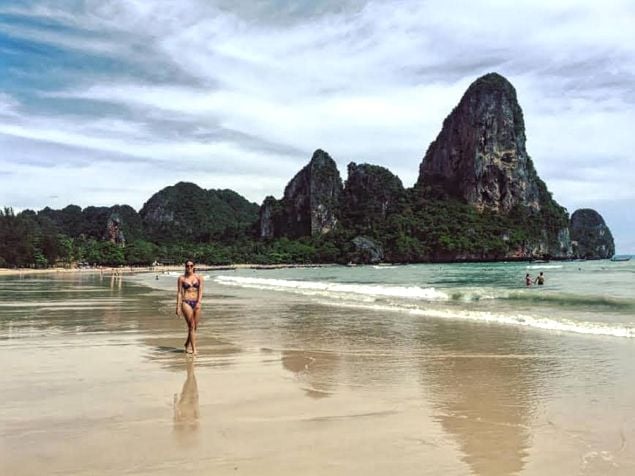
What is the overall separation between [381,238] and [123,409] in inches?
5810

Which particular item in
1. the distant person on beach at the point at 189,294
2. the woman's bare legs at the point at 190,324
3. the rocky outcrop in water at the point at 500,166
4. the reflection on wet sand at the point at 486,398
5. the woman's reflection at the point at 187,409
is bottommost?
the woman's reflection at the point at 187,409

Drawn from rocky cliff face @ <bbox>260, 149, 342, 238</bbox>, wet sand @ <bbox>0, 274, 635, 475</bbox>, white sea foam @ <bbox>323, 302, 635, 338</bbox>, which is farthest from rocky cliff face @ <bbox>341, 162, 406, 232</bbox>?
wet sand @ <bbox>0, 274, 635, 475</bbox>

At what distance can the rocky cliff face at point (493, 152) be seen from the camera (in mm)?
160000

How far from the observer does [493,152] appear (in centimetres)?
16050

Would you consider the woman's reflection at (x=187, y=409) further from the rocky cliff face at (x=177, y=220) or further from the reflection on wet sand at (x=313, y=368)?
the rocky cliff face at (x=177, y=220)

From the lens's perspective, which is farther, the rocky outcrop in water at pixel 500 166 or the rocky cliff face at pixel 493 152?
the rocky cliff face at pixel 493 152

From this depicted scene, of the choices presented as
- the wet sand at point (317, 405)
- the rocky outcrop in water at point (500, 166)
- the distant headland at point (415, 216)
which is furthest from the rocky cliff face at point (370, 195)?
the wet sand at point (317, 405)

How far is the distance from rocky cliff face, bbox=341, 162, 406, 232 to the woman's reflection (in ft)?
506

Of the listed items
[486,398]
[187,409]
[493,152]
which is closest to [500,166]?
[493,152]

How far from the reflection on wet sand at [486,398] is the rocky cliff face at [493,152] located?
156725 mm

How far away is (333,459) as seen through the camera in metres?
4.33

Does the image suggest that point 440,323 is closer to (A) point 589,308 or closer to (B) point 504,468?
(A) point 589,308

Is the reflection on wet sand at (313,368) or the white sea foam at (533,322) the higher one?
the white sea foam at (533,322)

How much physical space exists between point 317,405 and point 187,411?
129 centimetres
